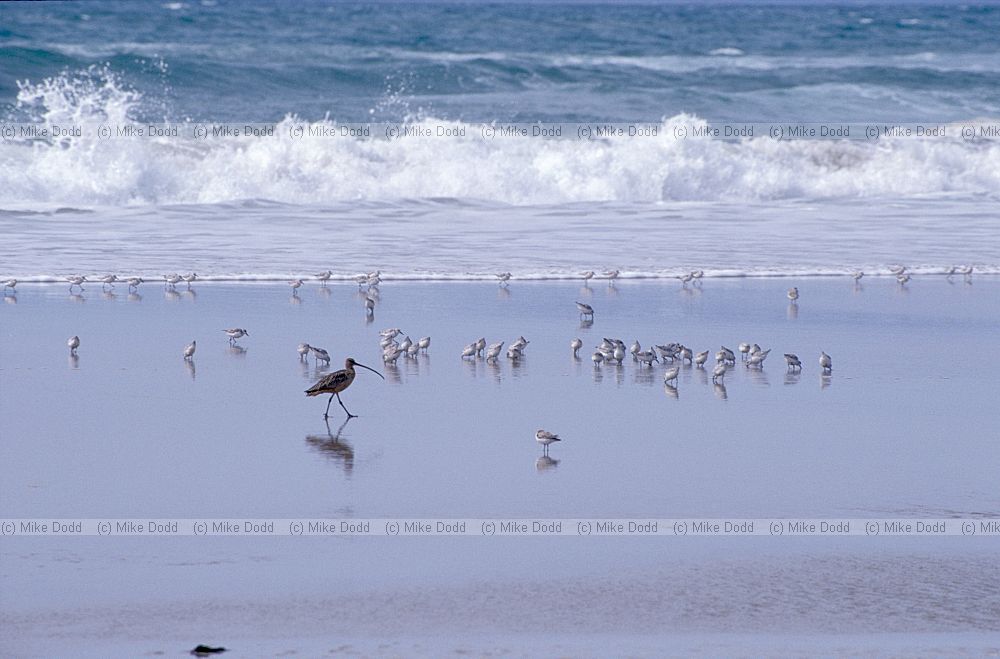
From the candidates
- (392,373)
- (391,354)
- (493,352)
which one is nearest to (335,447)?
(392,373)

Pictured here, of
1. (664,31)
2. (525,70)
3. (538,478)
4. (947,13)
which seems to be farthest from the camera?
(947,13)

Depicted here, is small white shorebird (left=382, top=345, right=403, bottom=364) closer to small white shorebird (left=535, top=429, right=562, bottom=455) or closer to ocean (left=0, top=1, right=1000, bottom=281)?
small white shorebird (left=535, top=429, right=562, bottom=455)

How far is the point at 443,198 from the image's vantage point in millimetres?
25672

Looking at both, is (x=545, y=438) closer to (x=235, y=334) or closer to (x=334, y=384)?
(x=334, y=384)

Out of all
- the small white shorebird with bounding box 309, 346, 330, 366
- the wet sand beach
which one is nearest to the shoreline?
the wet sand beach

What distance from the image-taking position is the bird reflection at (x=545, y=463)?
30.5 ft

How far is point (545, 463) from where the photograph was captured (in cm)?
941

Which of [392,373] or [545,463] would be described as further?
[392,373]

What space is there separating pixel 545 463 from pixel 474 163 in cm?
1863

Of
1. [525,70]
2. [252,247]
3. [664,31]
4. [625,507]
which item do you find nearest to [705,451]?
[625,507]

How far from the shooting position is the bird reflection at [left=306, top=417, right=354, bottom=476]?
945cm

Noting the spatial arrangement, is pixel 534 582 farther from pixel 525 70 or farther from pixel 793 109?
pixel 525 70

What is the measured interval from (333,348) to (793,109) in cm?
2884

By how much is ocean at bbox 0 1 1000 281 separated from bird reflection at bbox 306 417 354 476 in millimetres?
7808
